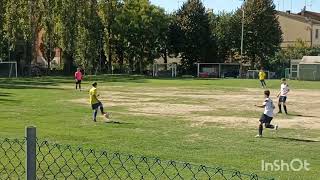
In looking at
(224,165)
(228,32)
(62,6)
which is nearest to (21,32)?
(62,6)

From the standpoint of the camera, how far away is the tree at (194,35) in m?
79.9

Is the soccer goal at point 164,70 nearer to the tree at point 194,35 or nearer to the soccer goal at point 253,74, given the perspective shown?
the tree at point 194,35

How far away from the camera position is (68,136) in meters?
15.5

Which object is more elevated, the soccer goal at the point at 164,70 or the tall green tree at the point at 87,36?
the tall green tree at the point at 87,36

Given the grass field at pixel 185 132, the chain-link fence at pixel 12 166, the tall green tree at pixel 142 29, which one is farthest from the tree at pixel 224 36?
the chain-link fence at pixel 12 166

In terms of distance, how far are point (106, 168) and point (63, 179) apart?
4.19 feet

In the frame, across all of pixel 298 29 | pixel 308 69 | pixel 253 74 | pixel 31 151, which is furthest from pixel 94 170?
pixel 298 29

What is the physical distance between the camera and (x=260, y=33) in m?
80.4

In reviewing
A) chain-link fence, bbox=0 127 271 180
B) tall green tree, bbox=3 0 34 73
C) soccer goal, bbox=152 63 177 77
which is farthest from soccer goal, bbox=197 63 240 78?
chain-link fence, bbox=0 127 271 180

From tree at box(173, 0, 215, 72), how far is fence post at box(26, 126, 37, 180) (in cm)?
7553

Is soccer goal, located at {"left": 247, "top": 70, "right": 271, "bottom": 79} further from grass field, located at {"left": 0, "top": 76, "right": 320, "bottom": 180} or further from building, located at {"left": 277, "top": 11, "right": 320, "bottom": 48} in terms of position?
grass field, located at {"left": 0, "top": 76, "right": 320, "bottom": 180}

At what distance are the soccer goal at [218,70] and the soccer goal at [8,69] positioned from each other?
2574cm

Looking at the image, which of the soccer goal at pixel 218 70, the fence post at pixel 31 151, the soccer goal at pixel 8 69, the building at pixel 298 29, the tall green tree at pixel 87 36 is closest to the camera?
the fence post at pixel 31 151

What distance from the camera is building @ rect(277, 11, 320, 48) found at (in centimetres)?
9326
